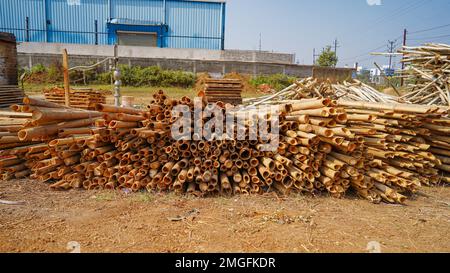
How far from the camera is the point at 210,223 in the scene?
3.97m

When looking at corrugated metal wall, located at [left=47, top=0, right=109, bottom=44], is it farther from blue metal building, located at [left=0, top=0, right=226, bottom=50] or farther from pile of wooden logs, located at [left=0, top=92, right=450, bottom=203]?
pile of wooden logs, located at [left=0, top=92, right=450, bottom=203]

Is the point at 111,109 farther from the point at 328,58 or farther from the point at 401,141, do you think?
the point at 328,58

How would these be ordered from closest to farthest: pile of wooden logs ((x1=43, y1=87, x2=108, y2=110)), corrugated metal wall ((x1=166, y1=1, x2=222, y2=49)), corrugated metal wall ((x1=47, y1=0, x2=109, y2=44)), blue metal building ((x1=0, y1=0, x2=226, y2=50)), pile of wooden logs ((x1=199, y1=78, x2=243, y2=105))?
pile of wooden logs ((x1=43, y1=87, x2=108, y2=110))
pile of wooden logs ((x1=199, y1=78, x2=243, y2=105))
blue metal building ((x1=0, y1=0, x2=226, y2=50))
corrugated metal wall ((x1=47, y1=0, x2=109, y2=44))
corrugated metal wall ((x1=166, y1=1, x2=222, y2=49))

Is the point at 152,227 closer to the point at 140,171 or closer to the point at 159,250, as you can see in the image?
the point at 159,250

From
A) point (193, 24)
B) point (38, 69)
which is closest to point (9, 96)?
point (38, 69)

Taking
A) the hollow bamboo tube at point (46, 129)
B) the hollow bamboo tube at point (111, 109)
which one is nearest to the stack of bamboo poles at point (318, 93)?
the hollow bamboo tube at point (111, 109)

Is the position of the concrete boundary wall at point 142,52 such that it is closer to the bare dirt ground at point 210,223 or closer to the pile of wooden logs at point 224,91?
the pile of wooden logs at point 224,91

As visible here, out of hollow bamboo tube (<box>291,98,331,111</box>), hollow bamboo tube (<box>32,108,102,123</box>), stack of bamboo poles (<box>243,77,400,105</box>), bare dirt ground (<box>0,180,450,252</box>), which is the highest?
stack of bamboo poles (<box>243,77,400,105</box>)

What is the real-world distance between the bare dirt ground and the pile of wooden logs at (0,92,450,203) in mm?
226

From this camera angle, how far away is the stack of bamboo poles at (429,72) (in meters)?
7.37

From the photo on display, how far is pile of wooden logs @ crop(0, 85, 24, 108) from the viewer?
10.3 meters

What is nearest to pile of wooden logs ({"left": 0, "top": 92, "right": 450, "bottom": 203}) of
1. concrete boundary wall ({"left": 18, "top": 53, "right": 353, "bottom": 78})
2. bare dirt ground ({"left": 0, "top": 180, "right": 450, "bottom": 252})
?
bare dirt ground ({"left": 0, "top": 180, "right": 450, "bottom": 252})

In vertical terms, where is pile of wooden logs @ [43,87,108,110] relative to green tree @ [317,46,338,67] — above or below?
below

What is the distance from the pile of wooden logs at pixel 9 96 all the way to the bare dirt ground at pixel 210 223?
664cm
